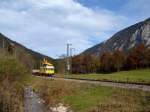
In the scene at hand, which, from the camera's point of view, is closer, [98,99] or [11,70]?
[98,99]

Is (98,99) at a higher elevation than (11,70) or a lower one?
lower

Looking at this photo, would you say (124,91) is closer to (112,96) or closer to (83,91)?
(112,96)

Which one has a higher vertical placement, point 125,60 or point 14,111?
point 125,60

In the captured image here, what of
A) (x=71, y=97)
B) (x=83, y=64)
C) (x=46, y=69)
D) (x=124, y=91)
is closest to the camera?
(x=124, y=91)

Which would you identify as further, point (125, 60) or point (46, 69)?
point (125, 60)

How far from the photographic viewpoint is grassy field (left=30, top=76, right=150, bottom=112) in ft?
85.9

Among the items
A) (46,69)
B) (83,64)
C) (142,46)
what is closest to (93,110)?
(46,69)

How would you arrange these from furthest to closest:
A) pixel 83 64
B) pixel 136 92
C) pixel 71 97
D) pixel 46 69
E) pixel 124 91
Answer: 1. pixel 83 64
2. pixel 46 69
3. pixel 71 97
4. pixel 124 91
5. pixel 136 92

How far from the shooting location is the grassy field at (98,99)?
26172 mm

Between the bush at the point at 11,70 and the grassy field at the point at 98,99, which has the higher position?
the bush at the point at 11,70

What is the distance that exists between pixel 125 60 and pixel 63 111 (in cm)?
9144

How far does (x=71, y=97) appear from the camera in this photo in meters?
39.1

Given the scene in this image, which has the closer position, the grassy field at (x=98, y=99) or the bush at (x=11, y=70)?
the grassy field at (x=98, y=99)

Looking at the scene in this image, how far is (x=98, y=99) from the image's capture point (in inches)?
1273
